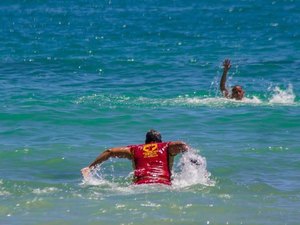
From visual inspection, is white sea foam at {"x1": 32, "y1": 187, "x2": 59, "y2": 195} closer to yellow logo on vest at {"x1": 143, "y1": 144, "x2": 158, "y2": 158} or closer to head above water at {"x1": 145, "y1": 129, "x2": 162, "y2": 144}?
yellow logo on vest at {"x1": 143, "y1": 144, "x2": 158, "y2": 158}

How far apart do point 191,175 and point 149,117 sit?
19.8 feet

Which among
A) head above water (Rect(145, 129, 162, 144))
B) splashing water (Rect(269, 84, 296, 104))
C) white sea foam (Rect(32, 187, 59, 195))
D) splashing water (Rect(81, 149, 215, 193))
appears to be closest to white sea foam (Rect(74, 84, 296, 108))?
splashing water (Rect(269, 84, 296, 104))

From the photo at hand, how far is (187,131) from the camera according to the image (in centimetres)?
1752

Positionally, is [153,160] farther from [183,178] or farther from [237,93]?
[237,93]

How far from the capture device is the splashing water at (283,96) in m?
21.4

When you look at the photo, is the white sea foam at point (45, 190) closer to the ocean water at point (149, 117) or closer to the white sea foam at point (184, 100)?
the ocean water at point (149, 117)

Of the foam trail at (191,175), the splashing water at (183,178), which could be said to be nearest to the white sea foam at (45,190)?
the splashing water at (183,178)

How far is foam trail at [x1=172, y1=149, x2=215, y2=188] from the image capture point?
1277 cm

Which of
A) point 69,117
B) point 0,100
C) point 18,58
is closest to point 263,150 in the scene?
point 69,117

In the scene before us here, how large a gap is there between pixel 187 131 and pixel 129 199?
5.95m

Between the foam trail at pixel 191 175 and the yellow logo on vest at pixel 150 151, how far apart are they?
0.49m

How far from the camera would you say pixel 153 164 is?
12367 mm

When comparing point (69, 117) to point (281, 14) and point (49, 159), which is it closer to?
point (49, 159)

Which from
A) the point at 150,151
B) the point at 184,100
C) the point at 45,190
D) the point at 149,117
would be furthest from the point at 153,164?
the point at 184,100
